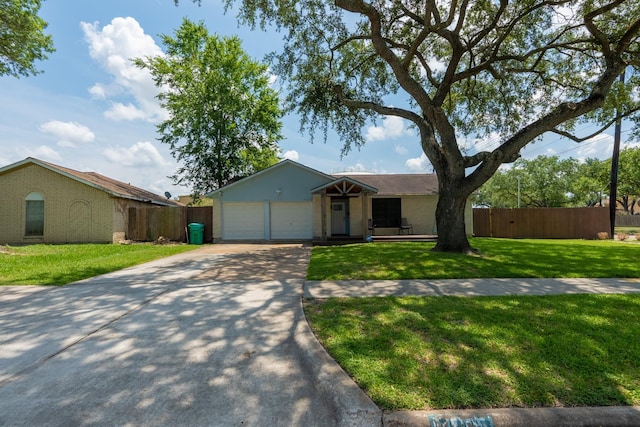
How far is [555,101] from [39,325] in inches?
710

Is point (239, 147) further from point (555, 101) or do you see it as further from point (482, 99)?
point (555, 101)

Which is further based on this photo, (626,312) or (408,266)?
(408,266)

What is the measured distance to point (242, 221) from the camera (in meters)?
17.0

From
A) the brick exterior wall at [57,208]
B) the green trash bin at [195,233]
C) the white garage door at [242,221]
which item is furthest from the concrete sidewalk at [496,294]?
the brick exterior wall at [57,208]

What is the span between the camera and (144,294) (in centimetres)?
574

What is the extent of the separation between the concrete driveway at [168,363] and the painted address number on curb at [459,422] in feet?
1.31

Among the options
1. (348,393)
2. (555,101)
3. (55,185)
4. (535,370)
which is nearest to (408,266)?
(535,370)

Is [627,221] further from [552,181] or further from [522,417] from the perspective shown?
[522,417]

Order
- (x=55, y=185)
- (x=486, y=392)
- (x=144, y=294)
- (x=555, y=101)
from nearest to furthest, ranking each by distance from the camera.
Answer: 1. (x=486, y=392)
2. (x=144, y=294)
3. (x=555, y=101)
4. (x=55, y=185)

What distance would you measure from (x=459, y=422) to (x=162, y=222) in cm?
1820

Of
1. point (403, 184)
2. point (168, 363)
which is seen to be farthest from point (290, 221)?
point (168, 363)

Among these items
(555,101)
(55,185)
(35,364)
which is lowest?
(35,364)

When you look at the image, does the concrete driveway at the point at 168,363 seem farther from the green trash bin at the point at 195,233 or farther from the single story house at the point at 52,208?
the single story house at the point at 52,208

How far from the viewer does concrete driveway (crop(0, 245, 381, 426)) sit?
7.82 ft
